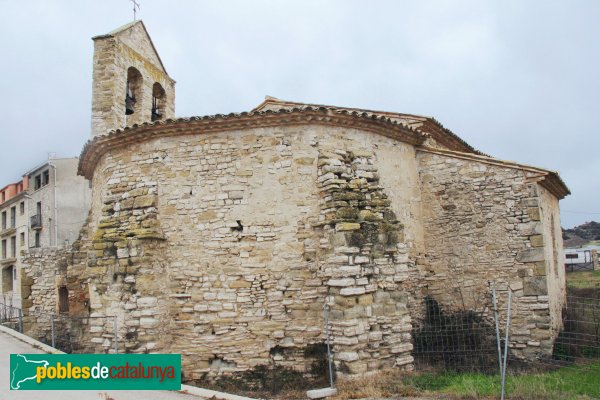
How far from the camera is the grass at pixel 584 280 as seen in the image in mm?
19052

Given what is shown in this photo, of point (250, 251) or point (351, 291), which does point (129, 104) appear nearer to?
point (250, 251)

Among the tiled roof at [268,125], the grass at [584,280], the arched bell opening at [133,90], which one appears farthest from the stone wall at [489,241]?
the grass at [584,280]

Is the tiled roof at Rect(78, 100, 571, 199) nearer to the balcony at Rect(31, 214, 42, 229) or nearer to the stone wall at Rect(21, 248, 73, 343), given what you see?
the stone wall at Rect(21, 248, 73, 343)

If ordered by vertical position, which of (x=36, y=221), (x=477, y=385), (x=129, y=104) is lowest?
(x=477, y=385)

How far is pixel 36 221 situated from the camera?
975 inches

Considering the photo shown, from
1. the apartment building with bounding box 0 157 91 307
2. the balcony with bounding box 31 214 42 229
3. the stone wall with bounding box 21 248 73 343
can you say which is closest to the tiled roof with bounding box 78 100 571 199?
the stone wall with bounding box 21 248 73 343

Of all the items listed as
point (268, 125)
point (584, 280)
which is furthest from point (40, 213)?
point (584, 280)

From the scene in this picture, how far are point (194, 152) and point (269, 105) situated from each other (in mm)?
4266

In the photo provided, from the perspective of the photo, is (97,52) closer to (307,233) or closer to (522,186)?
(307,233)

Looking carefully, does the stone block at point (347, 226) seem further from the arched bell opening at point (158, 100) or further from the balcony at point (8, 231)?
the balcony at point (8, 231)

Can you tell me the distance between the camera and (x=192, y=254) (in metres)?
9.24

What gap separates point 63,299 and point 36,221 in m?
10.6

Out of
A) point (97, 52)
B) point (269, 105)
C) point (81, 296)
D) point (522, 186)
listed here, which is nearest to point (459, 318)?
point (522, 186)
